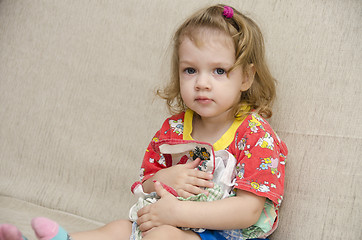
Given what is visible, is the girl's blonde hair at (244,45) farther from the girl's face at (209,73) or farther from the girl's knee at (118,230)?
the girl's knee at (118,230)

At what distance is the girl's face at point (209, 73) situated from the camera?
1202 millimetres

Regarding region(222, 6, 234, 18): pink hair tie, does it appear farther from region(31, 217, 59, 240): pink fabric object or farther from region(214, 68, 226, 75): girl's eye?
region(31, 217, 59, 240): pink fabric object

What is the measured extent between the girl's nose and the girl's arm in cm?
28

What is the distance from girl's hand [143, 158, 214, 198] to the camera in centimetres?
118

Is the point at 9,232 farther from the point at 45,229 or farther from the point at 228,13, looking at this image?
the point at 228,13

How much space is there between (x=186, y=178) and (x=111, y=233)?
238mm

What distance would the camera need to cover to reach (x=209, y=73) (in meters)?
1.21

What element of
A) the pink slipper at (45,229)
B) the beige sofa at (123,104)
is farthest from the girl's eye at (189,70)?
the pink slipper at (45,229)

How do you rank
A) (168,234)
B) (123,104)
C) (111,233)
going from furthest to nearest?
1. (123,104)
2. (111,233)
3. (168,234)

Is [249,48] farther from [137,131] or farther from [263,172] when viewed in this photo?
[137,131]

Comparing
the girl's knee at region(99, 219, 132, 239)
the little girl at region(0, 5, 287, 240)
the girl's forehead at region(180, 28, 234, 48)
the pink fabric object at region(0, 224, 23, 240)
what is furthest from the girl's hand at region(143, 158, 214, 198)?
the pink fabric object at region(0, 224, 23, 240)

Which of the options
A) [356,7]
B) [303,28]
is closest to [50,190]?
[303,28]

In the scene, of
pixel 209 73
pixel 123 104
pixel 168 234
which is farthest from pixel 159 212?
pixel 123 104

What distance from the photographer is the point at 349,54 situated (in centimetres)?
125
